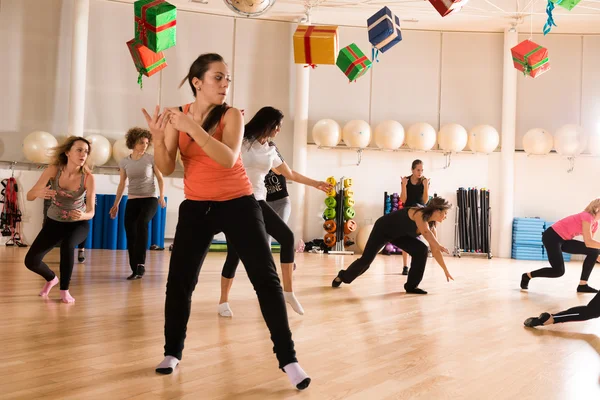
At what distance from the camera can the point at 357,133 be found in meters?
10.6

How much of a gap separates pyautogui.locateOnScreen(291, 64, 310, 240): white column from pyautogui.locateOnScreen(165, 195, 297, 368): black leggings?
820 cm

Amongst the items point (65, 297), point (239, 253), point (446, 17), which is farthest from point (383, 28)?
point (446, 17)

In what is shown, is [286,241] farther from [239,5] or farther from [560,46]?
[560,46]

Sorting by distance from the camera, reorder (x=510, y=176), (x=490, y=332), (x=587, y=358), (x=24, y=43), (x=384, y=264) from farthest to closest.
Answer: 1. (x=510, y=176)
2. (x=24, y=43)
3. (x=384, y=264)
4. (x=490, y=332)
5. (x=587, y=358)

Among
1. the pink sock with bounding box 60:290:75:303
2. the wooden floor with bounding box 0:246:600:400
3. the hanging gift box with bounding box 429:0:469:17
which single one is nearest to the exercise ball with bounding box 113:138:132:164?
the wooden floor with bounding box 0:246:600:400

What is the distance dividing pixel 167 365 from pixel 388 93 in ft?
31.2

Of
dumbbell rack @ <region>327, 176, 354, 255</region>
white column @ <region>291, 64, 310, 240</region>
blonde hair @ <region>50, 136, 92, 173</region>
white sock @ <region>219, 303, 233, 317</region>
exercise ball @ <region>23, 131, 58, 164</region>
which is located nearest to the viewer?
white sock @ <region>219, 303, 233, 317</region>

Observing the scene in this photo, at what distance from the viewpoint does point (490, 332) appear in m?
3.95

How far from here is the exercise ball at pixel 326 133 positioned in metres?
10.7

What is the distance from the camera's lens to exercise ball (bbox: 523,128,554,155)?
1073 centimetres

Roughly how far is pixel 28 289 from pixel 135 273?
1170 millimetres

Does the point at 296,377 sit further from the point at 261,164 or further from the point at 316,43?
the point at 316,43

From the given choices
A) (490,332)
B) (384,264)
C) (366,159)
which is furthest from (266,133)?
(366,159)

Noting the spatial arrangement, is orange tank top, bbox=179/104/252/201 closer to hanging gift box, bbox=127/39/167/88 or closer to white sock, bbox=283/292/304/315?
white sock, bbox=283/292/304/315
